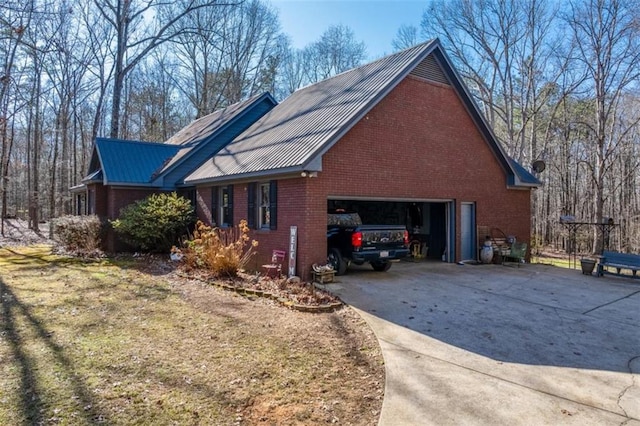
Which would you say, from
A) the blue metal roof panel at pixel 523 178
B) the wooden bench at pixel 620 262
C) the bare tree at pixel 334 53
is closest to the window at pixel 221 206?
the blue metal roof panel at pixel 523 178

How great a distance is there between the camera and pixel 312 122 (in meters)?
12.3

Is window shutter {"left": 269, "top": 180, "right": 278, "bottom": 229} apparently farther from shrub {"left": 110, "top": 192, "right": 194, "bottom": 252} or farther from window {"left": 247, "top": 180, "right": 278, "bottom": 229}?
shrub {"left": 110, "top": 192, "right": 194, "bottom": 252}

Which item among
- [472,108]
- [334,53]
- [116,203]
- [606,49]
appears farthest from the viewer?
[334,53]

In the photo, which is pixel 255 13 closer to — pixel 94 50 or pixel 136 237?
pixel 94 50

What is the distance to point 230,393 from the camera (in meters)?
4.41

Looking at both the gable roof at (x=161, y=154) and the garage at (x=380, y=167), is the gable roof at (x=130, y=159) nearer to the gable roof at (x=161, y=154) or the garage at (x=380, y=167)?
the gable roof at (x=161, y=154)

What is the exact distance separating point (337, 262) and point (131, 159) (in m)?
12.1

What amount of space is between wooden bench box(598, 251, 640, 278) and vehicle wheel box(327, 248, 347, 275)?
25.7 feet

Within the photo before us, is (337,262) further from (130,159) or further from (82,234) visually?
(130,159)

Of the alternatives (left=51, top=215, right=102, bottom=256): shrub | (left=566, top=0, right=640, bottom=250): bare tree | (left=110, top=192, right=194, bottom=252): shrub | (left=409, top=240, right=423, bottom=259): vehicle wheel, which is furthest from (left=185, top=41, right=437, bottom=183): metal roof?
(left=566, top=0, right=640, bottom=250): bare tree

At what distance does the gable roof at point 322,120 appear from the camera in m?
10.5

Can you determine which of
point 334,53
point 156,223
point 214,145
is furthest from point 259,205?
point 334,53

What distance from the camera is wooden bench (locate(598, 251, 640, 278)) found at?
1145 centimetres

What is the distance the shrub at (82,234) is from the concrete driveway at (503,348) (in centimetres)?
1081
